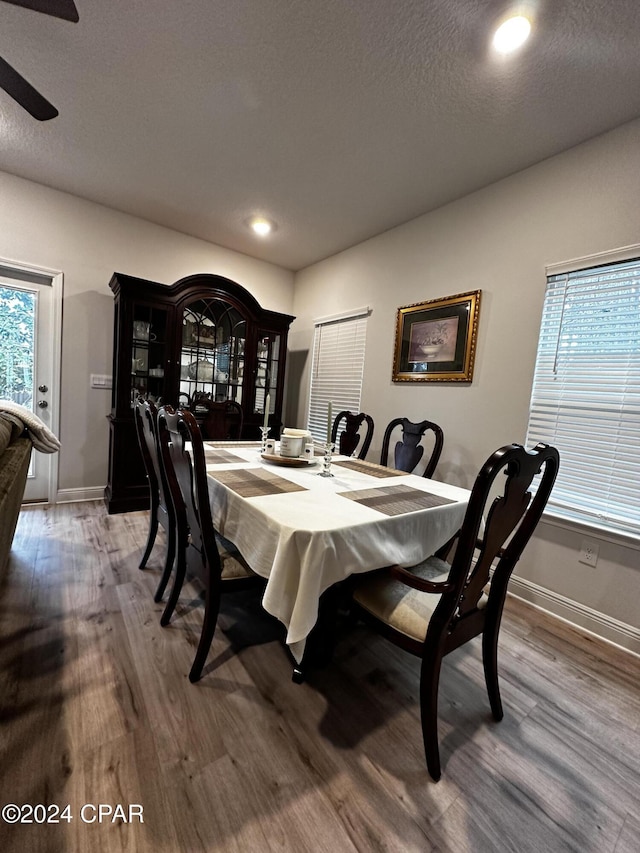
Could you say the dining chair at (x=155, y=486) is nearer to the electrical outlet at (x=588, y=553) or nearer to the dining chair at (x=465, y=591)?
the dining chair at (x=465, y=591)

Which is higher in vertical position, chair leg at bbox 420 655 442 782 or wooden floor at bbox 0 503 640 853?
chair leg at bbox 420 655 442 782

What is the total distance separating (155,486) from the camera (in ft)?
6.61

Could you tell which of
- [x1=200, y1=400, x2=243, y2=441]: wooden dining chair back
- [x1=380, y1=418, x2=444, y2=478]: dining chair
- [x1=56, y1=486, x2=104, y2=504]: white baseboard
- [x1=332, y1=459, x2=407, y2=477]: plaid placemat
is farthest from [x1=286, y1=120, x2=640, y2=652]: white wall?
[x1=56, y1=486, x2=104, y2=504]: white baseboard

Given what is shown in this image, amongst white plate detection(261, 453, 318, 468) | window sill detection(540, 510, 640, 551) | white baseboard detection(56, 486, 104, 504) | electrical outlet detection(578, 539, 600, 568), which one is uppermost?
white plate detection(261, 453, 318, 468)

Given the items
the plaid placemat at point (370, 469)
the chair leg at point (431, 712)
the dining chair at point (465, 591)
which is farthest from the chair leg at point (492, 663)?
the plaid placemat at point (370, 469)

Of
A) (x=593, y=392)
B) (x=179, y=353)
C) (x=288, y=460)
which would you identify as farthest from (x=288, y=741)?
(x=179, y=353)

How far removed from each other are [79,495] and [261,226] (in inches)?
118

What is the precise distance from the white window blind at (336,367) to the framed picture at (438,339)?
20.2 inches

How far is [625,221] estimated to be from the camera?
180 cm

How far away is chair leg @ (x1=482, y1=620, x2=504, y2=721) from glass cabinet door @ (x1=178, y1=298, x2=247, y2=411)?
2.73 m

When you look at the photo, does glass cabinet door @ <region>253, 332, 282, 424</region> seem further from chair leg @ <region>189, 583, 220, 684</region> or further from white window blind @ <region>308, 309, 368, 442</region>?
chair leg @ <region>189, 583, 220, 684</region>

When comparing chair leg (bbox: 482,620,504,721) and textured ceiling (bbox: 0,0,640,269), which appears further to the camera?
textured ceiling (bbox: 0,0,640,269)

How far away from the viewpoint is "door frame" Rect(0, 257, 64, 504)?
2840 mm

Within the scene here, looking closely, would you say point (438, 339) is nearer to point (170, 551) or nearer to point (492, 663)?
point (492, 663)
